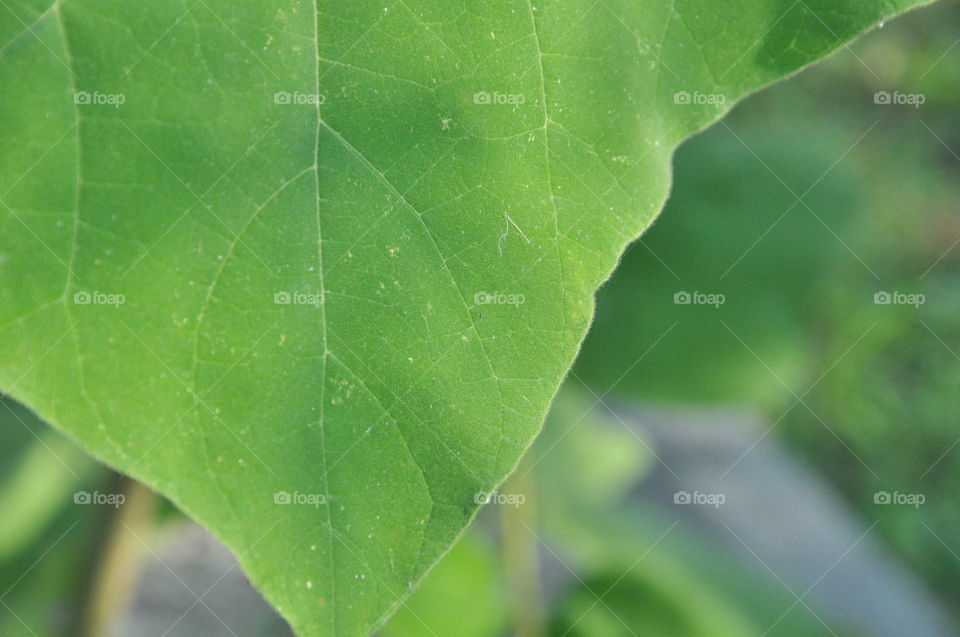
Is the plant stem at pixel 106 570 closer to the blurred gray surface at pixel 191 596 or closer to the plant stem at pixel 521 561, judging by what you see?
the plant stem at pixel 521 561

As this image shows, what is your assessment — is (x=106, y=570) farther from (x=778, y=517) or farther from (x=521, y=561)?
(x=778, y=517)

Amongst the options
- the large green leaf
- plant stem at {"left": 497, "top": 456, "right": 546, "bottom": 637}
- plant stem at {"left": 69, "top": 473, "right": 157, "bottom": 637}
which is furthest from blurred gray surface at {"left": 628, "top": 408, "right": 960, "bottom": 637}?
the large green leaf

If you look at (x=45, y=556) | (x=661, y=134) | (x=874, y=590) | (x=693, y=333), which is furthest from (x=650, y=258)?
(x=874, y=590)

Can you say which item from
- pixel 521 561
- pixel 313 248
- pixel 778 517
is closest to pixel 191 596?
pixel 521 561

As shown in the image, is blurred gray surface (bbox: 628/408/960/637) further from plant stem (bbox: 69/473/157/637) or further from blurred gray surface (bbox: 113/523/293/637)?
plant stem (bbox: 69/473/157/637)

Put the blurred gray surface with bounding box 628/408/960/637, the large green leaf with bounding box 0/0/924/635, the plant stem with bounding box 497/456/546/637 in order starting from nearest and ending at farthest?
the large green leaf with bounding box 0/0/924/635 → the plant stem with bounding box 497/456/546/637 → the blurred gray surface with bounding box 628/408/960/637

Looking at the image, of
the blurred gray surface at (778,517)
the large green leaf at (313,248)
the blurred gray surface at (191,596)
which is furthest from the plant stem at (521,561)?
the blurred gray surface at (778,517)

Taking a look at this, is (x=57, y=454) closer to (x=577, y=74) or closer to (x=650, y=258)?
(x=650, y=258)
